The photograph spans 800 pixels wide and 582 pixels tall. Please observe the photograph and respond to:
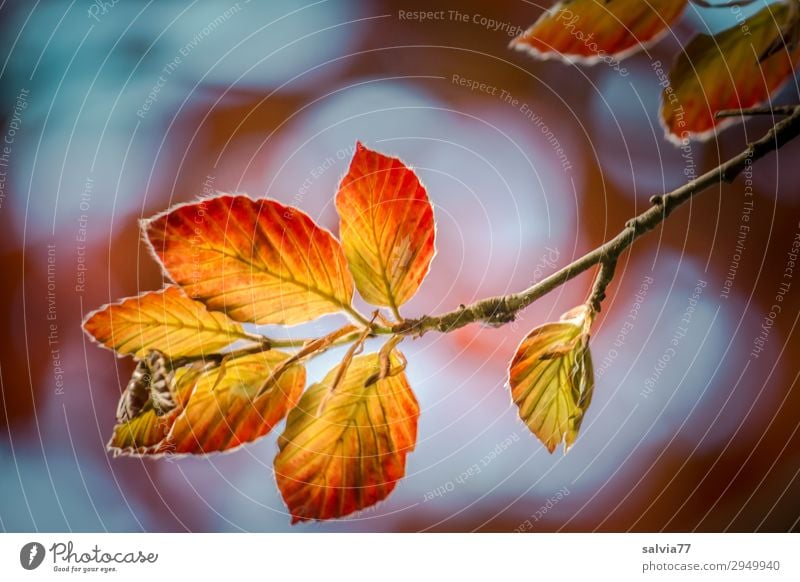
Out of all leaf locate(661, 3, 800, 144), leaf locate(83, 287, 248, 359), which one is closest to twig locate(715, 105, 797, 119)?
leaf locate(661, 3, 800, 144)

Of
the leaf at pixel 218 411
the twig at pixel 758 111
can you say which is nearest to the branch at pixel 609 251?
the twig at pixel 758 111

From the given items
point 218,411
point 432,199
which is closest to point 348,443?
point 218,411

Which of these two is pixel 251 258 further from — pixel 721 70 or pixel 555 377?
pixel 721 70

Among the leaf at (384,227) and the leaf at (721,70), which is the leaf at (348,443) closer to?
the leaf at (384,227)

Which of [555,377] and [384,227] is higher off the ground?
[384,227]

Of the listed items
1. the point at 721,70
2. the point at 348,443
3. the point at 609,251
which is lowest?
the point at 348,443

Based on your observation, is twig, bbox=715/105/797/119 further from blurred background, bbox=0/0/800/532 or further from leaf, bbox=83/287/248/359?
leaf, bbox=83/287/248/359
